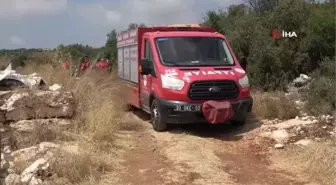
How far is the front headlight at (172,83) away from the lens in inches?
413

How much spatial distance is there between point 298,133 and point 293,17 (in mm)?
10257

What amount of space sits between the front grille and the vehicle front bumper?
212 mm

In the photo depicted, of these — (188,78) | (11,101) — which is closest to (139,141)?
(188,78)

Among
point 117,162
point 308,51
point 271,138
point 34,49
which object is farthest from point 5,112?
point 308,51

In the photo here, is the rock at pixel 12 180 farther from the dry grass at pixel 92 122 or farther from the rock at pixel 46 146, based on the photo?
the rock at pixel 46 146

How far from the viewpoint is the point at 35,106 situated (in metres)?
10.2

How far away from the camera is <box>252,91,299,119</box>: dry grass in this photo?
11.5 m

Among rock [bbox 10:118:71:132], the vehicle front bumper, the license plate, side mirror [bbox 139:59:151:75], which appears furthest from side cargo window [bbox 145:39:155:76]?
rock [bbox 10:118:71:132]

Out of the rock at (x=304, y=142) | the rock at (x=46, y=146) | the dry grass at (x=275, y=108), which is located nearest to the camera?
the rock at (x=46, y=146)

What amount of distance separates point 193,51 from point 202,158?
3608 mm

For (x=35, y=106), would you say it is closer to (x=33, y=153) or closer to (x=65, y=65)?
(x=33, y=153)

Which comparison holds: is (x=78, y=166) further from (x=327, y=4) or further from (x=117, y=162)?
(x=327, y=4)

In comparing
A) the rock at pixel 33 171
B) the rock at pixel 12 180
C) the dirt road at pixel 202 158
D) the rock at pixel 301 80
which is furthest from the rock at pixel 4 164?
the rock at pixel 301 80

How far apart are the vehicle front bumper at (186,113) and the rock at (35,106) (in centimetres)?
205
